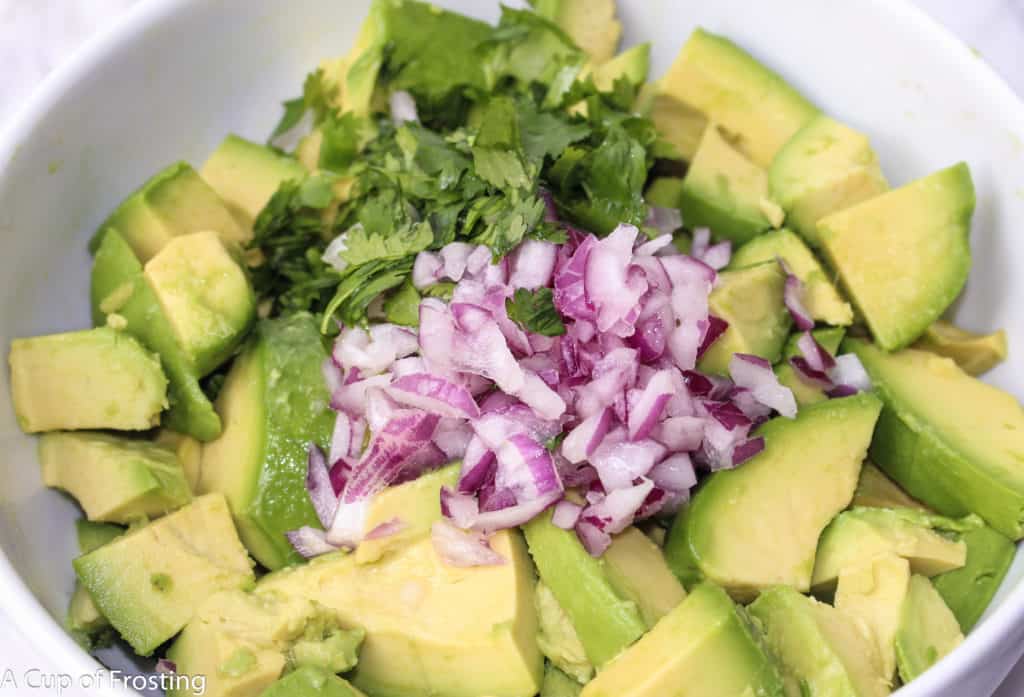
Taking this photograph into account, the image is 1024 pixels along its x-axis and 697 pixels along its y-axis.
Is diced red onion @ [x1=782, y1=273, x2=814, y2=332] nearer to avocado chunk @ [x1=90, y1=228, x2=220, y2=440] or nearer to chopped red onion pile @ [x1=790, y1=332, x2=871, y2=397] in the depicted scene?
chopped red onion pile @ [x1=790, y1=332, x2=871, y2=397]

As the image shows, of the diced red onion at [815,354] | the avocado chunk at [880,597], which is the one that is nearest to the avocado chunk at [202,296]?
the diced red onion at [815,354]

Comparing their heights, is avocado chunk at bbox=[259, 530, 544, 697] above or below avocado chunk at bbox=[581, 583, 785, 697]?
below

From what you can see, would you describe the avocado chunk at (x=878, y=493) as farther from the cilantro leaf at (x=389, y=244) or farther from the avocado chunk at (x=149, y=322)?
the avocado chunk at (x=149, y=322)

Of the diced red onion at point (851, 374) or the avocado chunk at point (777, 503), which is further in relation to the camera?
the diced red onion at point (851, 374)

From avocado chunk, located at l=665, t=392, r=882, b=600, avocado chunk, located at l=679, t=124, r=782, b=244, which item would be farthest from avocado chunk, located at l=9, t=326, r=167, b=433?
avocado chunk, located at l=679, t=124, r=782, b=244

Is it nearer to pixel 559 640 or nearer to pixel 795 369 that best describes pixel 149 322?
pixel 559 640

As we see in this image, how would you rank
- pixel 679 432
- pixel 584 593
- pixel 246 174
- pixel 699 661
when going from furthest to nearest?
pixel 246 174 < pixel 679 432 < pixel 584 593 < pixel 699 661

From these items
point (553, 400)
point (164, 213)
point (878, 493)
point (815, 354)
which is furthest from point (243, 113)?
point (878, 493)
